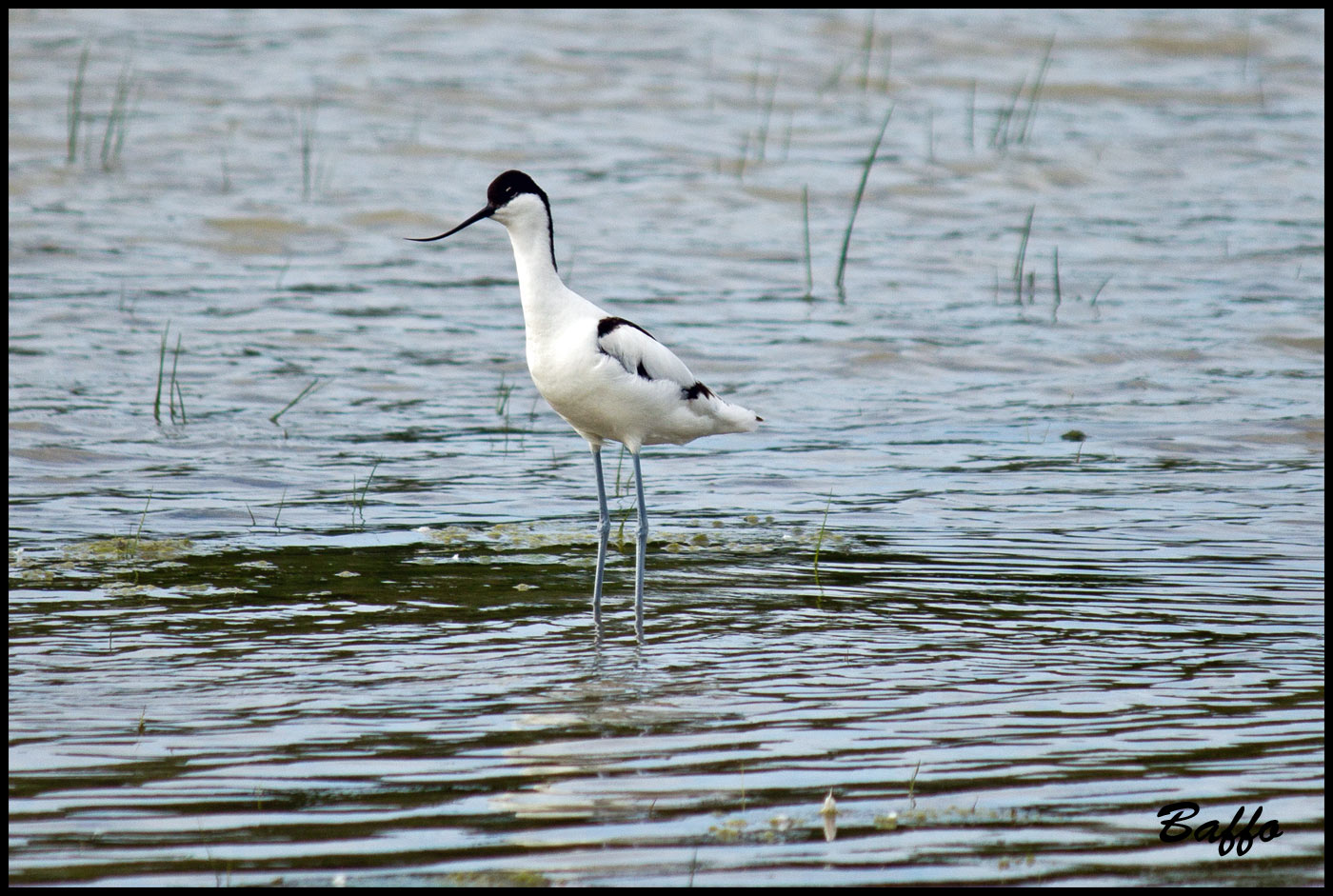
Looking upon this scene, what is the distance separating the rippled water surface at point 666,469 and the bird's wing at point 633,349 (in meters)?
0.92

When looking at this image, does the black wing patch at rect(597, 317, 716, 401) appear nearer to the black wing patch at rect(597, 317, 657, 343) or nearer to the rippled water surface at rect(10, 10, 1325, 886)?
the black wing patch at rect(597, 317, 657, 343)

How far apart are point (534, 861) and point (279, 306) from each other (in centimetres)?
907

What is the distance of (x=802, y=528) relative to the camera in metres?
7.59

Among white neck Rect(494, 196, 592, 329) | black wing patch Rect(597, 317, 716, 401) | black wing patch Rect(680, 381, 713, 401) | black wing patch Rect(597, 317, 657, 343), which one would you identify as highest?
white neck Rect(494, 196, 592, 329)

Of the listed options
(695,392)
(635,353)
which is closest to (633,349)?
(635,353)

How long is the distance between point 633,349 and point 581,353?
212mm

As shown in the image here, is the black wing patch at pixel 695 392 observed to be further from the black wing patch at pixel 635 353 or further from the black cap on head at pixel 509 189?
the black cap on head at pixel 509 189

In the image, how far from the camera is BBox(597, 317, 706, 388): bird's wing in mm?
6168

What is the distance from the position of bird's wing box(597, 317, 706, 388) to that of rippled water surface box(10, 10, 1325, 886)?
3.02 feet

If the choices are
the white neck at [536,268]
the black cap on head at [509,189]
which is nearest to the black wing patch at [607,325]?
the white neck at [536,268]

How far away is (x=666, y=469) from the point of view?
899cm

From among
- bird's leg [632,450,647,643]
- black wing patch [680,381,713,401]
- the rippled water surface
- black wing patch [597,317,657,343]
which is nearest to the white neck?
black wing patch [597,317,657,343]

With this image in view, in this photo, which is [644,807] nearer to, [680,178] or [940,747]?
[940,747]

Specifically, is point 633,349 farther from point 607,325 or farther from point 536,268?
point 536,268
